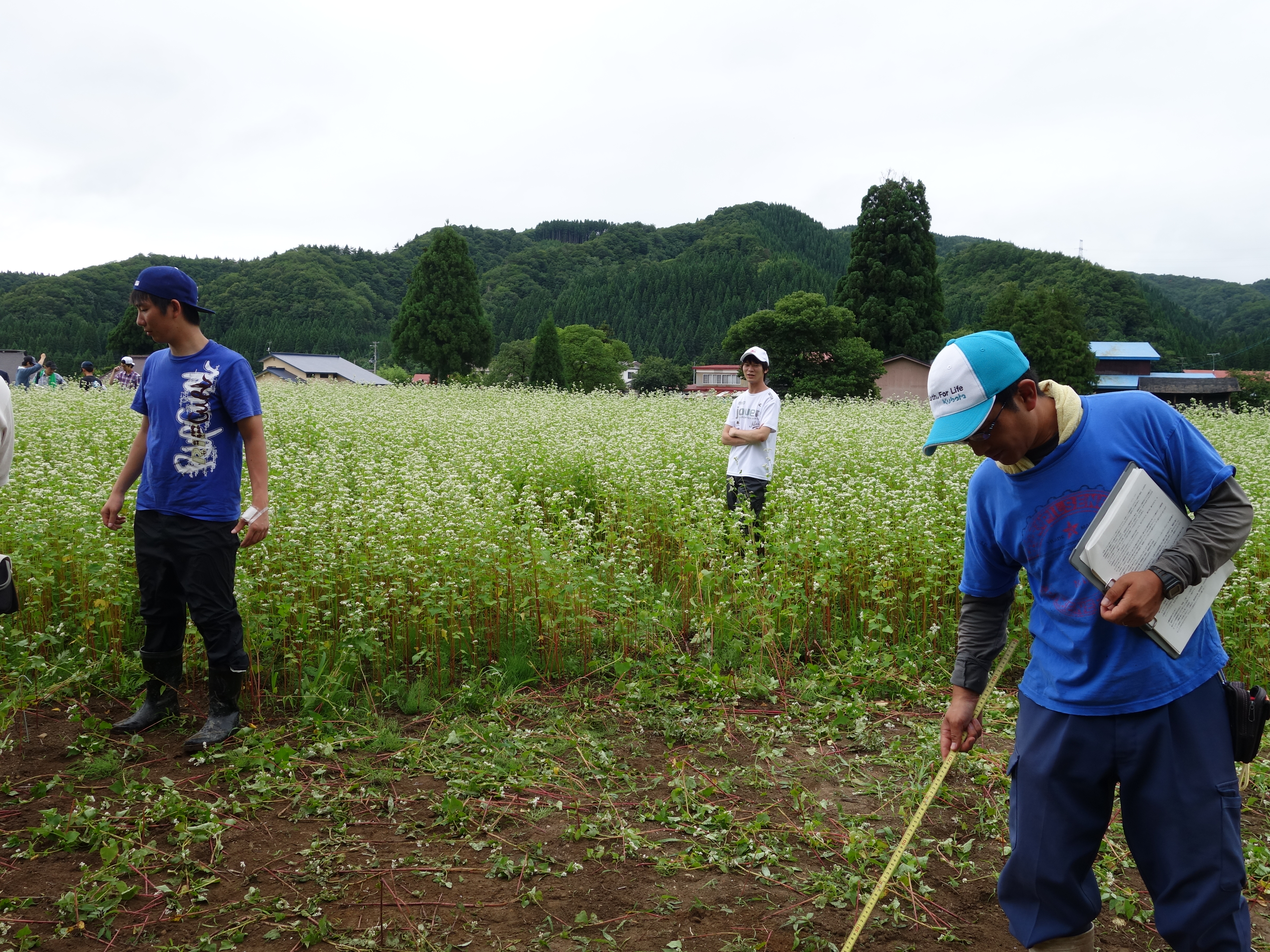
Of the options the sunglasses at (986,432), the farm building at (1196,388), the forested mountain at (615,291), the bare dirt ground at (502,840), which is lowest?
the bare dirt ground at (502,840)

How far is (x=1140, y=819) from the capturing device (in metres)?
2.04

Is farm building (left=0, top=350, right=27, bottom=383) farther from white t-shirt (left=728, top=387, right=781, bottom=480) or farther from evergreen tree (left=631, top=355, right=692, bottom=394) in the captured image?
evergreen tree (left=631, top=355, right=692, bottom=394)

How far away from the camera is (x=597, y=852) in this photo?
11.0 ft

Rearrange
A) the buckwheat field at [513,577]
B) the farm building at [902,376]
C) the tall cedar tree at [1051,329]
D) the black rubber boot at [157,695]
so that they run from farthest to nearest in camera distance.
Answer: the tall cedar tree at [1051,329] < the farm building at [902,376] < the buckwheat field at [513,577] < the black rubber boot at [157,695]

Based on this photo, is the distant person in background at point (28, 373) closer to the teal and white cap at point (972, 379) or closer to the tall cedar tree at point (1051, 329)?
the teal and white cap at point (972, 379)

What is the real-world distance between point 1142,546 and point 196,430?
3955 mm

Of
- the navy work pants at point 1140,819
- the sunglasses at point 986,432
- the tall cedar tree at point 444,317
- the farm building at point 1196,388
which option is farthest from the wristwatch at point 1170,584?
the tall cedar tree at point 444,317

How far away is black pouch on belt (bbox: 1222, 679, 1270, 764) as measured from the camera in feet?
6.64

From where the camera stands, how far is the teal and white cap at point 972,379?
205cm

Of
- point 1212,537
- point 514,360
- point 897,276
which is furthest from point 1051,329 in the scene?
point 1212,537

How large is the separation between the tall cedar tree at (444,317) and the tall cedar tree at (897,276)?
20.4 m

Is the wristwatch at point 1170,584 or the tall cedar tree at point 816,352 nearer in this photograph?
the wristwatch at point 1170,584

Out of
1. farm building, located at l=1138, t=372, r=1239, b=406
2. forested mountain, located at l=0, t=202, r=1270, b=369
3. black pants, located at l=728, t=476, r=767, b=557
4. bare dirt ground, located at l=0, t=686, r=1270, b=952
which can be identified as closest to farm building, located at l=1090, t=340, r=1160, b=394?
forested mountain, located at l=0, t=202, r=1270, b=369

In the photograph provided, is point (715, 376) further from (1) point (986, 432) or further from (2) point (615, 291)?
(1) point (986, 432)
